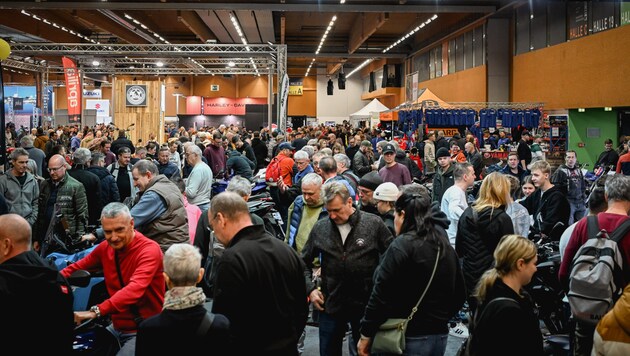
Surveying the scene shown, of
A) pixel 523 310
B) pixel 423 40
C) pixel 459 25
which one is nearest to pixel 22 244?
pixel 523 310

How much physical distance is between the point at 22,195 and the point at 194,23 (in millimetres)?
20374

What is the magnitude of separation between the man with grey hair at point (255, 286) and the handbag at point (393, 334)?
47 cm

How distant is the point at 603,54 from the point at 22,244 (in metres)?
17.3

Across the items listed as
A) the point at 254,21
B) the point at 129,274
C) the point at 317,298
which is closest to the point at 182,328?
the point at 129,274

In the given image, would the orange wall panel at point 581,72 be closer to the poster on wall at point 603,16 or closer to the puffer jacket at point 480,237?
the poster on wall at point 603,16

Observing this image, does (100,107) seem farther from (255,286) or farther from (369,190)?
(255,286)

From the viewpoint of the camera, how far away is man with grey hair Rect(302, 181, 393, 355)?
A: 4.33 m

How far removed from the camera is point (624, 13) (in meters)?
16.7

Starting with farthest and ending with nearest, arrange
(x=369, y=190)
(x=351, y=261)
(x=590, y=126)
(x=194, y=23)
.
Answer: (x=194, y=23)
(x=590, y=126)
(x=369, y=190)
(x=351, y=261)

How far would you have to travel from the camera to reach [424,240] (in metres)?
3.67

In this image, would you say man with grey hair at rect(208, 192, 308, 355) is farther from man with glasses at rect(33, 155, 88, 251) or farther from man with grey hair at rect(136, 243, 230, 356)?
man with glasses at rect(33, 155, 88, 251)

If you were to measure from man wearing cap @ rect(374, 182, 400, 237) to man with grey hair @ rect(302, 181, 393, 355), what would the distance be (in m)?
0.33

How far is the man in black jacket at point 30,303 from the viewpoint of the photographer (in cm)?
335

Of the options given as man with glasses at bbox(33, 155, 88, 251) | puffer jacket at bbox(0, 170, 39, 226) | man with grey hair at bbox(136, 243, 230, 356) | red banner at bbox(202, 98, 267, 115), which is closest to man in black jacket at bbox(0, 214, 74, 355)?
man with grey hair at bbox(136, 243, 230, 356)
